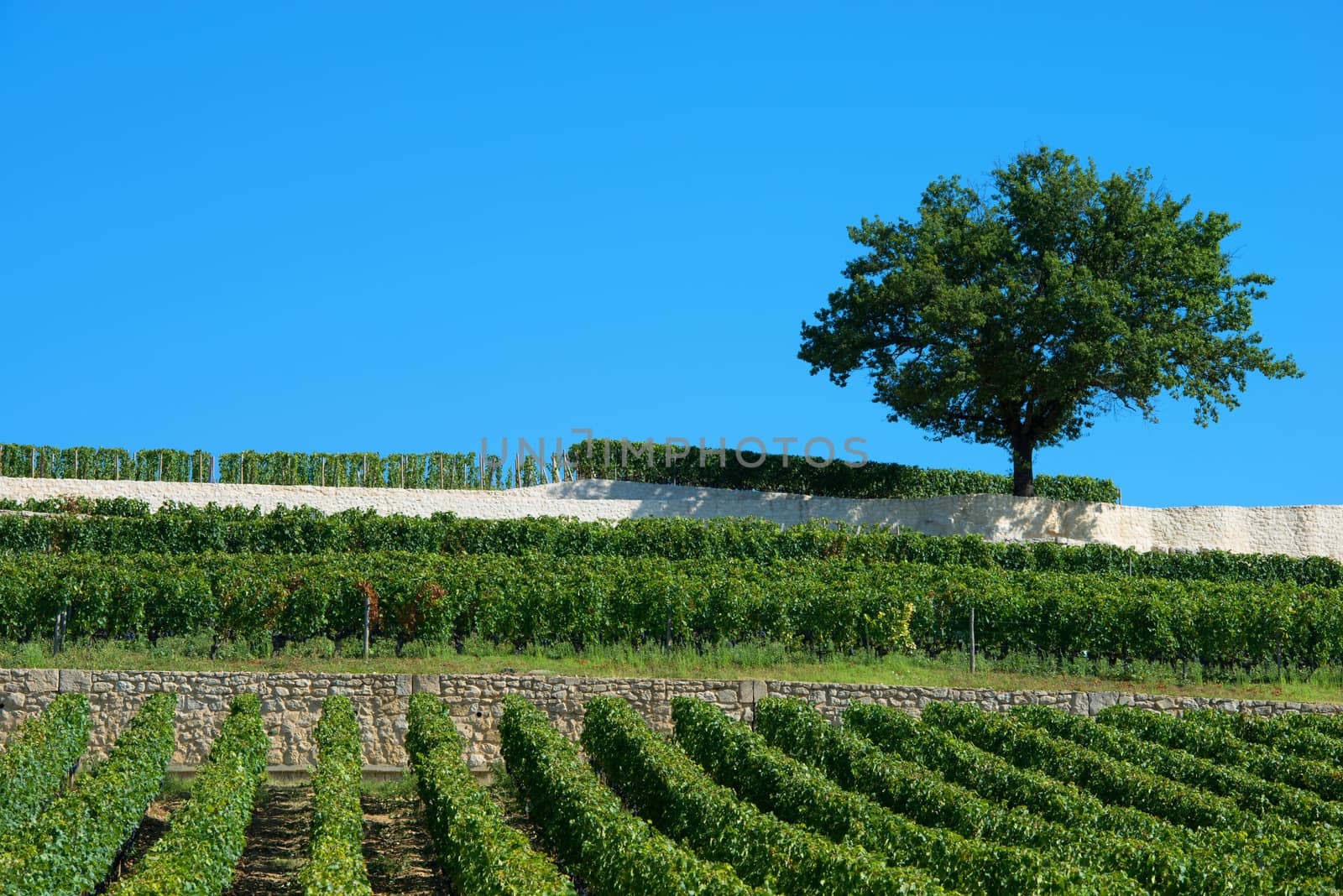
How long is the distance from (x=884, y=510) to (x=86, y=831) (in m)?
31.6

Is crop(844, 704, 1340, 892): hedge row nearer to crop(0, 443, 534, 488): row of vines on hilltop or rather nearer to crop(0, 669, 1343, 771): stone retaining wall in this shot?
crop(0, 669, 1343, 771): stone retaining wall

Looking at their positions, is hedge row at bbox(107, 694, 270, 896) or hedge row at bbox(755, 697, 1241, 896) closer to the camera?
hedge row at bbox(107, 694, 270, 896)

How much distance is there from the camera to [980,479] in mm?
48594

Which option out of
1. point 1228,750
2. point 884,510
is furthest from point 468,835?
point 884,510

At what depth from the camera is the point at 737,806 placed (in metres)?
15.7

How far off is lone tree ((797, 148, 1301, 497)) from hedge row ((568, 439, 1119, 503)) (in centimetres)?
259

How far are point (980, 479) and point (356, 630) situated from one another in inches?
1073

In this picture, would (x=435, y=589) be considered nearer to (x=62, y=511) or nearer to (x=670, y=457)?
(x=62, y=511)

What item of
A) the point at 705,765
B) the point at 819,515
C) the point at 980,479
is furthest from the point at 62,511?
the point at 980,479

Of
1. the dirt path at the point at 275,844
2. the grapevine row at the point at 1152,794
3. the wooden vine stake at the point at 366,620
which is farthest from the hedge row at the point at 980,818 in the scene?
the wooden vine stake at the point at 366,620

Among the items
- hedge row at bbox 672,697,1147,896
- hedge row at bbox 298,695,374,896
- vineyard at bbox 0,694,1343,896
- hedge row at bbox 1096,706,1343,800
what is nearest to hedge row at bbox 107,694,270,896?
vineyard at bbox 0,694,1343,896

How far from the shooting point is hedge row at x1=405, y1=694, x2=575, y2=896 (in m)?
13.2

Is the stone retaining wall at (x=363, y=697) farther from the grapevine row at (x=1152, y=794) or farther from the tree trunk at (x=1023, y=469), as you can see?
the tree trunk at (x=1023, y=469)

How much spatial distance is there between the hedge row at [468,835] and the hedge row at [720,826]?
6.59 feet
